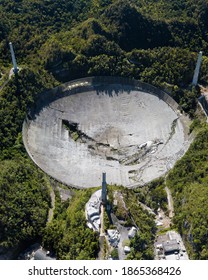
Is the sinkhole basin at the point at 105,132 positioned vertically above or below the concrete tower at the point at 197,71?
below

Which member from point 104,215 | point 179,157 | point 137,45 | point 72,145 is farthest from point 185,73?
point 104,215

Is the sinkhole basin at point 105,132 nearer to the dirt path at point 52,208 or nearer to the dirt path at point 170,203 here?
the dirt path at point 52,208

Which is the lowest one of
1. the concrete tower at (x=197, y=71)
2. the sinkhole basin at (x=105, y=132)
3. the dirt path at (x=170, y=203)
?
the dirt path at (x=170, y=203)

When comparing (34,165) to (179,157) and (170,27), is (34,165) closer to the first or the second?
(179,157)

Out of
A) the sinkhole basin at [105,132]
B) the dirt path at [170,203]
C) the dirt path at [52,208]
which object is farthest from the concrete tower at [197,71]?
the dirt path at [52,208]

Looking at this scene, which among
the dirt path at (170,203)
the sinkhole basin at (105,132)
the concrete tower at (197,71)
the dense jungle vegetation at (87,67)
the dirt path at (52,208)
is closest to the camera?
the dense jungle vegetation at (87,67)

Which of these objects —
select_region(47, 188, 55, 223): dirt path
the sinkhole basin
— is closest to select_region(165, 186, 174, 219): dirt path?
the sinkhole basin

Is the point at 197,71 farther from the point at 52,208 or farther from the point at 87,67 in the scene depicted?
the point at 52,208
